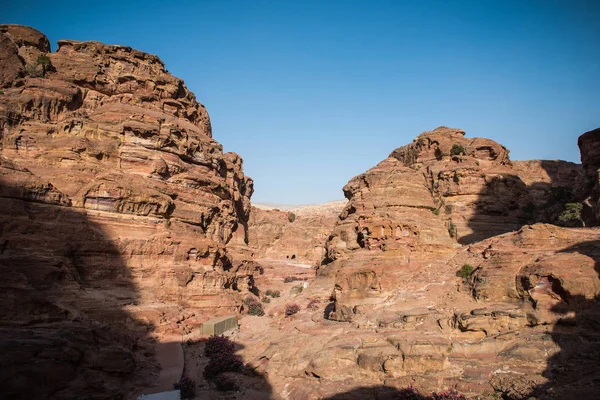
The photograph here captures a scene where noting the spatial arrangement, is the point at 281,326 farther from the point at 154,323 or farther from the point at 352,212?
the point at 352,212

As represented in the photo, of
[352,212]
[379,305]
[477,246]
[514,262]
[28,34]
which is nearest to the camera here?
[514,262]

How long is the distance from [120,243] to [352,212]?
55.8 ft

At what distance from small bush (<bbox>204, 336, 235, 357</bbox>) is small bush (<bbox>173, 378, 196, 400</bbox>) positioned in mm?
3205

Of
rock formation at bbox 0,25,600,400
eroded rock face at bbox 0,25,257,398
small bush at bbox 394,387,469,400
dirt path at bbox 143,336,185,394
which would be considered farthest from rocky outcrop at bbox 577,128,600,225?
dirt path at bbox 143,336,185,394

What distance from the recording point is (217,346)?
66.8 ft

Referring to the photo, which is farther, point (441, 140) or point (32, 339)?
point (441, 140)

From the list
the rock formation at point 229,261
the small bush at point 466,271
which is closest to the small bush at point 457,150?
the rock formation at point 229,261

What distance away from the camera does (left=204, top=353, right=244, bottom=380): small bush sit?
17578 millimetres

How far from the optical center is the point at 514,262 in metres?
16.5

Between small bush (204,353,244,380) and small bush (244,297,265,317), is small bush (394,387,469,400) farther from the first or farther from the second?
small bush (244,297,265,317)

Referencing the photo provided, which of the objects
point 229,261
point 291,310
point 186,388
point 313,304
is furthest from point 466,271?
point 229,261

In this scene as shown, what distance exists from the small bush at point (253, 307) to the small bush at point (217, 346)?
29.3ft

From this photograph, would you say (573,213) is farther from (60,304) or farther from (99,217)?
(60,304)

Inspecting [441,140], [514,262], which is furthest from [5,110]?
[441,140]
